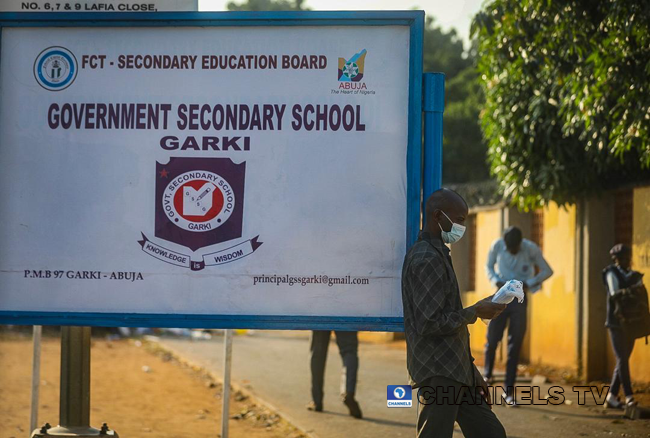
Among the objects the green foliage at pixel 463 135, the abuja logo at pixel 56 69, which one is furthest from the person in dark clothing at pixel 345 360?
the green foliage at pixel 463 135

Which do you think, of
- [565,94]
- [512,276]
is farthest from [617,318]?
[565,94]

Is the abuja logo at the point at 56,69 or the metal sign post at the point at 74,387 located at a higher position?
the abuja logo at the point at 56,69

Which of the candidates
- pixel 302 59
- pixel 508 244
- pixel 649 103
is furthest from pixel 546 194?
pixel 302 59

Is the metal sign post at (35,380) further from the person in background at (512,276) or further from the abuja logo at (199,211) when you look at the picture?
the person in background at (512,276)

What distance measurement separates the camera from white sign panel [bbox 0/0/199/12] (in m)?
5.73

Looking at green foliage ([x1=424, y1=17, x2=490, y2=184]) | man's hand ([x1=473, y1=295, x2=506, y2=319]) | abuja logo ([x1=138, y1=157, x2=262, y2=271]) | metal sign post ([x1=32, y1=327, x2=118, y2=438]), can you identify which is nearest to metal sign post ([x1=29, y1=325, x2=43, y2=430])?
metal sign post ([x1=32, y1=327, x2=118, y2=438])

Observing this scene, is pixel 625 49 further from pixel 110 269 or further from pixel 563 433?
pixel 110 269

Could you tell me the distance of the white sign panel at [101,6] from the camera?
5.73 meters

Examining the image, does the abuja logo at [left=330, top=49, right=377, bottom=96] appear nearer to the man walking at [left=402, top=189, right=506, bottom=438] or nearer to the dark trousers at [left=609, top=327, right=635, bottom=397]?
the man walking at [left=402, top=189, right=506, bottom=438]

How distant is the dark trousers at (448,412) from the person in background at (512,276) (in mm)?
4947

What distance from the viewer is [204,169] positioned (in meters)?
5.40

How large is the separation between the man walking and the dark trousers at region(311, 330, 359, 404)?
3991 millimetres

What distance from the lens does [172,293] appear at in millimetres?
5418

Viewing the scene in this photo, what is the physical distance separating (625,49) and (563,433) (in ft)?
11.9
